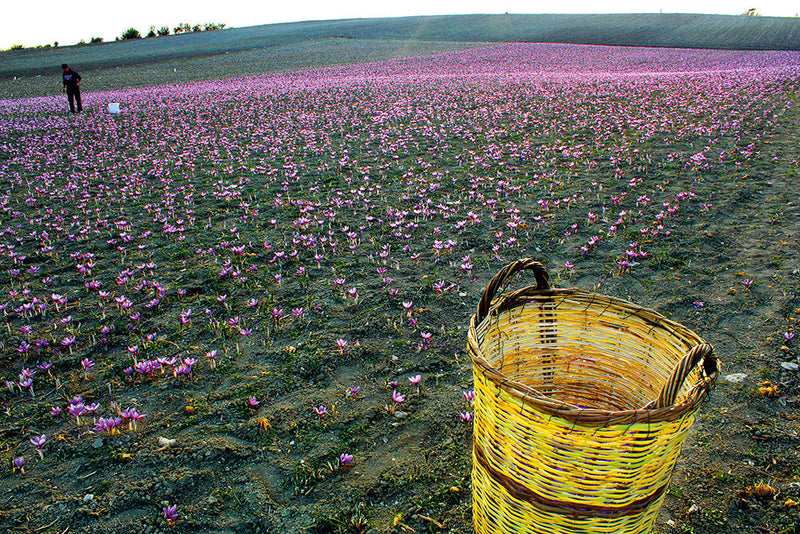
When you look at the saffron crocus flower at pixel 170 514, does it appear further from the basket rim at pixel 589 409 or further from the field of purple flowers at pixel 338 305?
the basket rim at pixel 589 409

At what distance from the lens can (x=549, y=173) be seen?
416 inches

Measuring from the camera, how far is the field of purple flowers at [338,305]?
3150 mm

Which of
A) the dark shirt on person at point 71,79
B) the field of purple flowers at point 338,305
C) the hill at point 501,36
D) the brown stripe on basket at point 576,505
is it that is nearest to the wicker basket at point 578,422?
the brown stripe on basket at point 576,505

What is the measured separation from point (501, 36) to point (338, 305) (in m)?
64.5

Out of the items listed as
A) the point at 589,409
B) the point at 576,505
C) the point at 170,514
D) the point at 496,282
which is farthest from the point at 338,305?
the point at 589,409

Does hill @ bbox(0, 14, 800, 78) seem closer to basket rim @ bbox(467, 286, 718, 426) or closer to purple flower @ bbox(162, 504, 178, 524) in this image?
purple flower @ bbox(162, 504, 178, 524)

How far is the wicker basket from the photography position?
78.2 inches

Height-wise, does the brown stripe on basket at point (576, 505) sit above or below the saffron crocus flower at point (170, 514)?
above

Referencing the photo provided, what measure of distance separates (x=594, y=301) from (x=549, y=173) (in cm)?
828

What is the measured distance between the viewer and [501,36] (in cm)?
6022

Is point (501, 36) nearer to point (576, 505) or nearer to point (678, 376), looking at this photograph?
point (678, 376)

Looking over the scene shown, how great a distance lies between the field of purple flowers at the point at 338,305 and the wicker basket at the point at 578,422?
81cm

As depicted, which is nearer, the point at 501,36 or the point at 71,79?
the point at 71,79

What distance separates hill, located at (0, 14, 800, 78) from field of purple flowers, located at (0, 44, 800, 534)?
143ft
